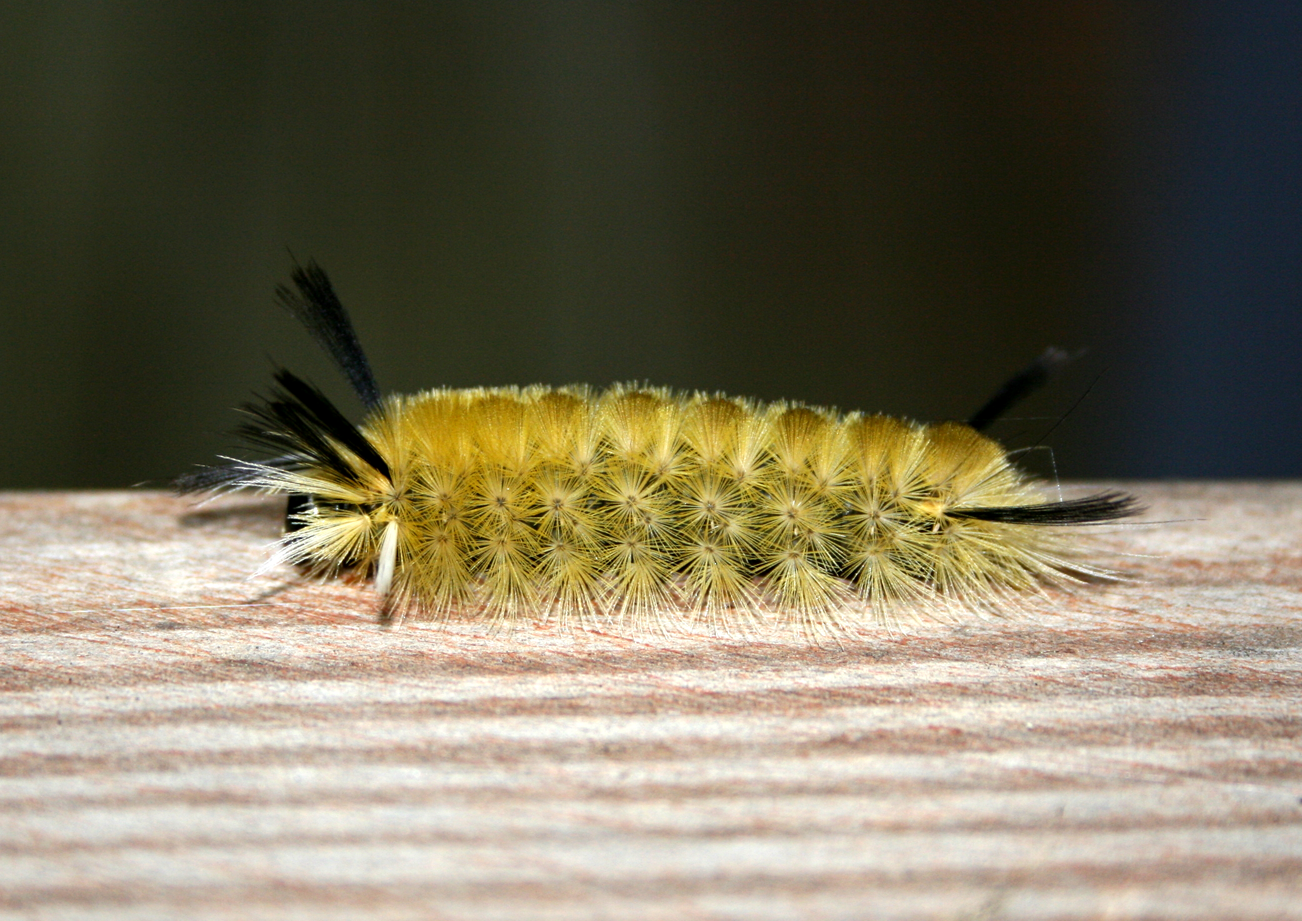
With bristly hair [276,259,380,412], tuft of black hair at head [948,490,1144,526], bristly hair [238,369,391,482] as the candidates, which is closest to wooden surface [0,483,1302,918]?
tuft of black hair at head [948,490,1144,526]

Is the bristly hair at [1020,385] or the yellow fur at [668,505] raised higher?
the bristly hair at [1020,385]

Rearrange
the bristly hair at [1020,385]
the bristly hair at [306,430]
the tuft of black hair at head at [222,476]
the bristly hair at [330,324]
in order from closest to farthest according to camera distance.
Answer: the bristly hair at [306,430] < the tuft of black hair at head at [222,476] < the bristly hair at [330,324] < the bristly hair at [1020,385]

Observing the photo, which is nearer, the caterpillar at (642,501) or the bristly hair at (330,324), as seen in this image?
the caterpillar at (642,501)

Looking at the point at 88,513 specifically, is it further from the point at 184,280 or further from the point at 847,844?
the point at 184,280

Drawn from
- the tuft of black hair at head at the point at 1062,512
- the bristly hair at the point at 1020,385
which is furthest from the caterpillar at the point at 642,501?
the bristly hair at the point at 1020,385

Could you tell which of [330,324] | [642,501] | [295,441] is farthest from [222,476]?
[642,501]

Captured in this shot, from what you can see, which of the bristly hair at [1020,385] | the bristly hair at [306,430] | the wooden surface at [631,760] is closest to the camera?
the wooden surface at [631,760]

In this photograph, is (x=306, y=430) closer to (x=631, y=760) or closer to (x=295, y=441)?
(x=295, y=441)

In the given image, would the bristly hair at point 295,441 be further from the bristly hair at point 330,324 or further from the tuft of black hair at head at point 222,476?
the bristly hair at point 330,324
